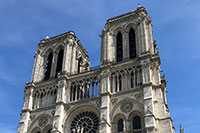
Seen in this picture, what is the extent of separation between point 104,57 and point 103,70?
2.51 metres

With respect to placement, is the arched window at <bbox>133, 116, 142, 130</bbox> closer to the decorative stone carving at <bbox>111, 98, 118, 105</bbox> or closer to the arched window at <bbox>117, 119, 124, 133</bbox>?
the arched window at <bbox>117, 119, 124, 133</bbox>

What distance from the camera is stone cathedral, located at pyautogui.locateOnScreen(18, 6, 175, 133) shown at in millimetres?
30125

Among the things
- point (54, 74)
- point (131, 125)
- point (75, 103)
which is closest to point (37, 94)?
point (54, 74)

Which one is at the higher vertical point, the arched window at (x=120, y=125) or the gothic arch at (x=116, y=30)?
the gothic arch at (x=116, y=30)

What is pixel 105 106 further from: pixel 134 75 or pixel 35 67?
pixel 35 67

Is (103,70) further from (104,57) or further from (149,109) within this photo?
(149,109)

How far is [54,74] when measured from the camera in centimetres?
3966

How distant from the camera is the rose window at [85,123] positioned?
31.9 m

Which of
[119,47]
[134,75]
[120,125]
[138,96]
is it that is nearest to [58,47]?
[119,47]

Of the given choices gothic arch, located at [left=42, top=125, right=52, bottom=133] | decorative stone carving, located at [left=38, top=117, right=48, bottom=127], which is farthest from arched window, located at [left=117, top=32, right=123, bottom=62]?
gothic arch, located at [left=42, top=125, right=52, bottom=133]

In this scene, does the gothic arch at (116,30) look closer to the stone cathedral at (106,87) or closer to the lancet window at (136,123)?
the stone cathedral at (106,87)

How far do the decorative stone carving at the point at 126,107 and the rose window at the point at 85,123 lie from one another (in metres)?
3.42

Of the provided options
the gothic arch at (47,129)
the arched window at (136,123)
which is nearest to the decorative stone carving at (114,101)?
the arched window at (136,123)

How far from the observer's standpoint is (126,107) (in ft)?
102
